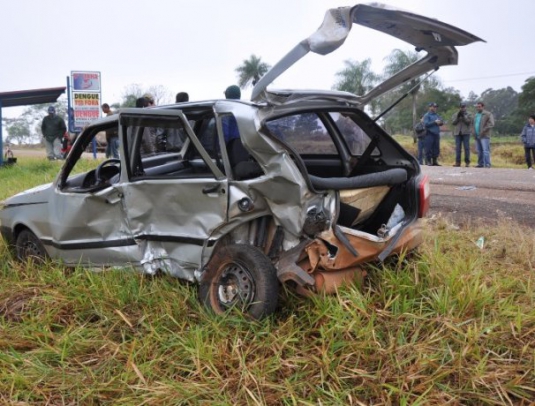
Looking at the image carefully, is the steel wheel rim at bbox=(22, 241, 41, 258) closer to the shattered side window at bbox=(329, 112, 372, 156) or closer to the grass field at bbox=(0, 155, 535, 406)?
the grass field at bbox=(0, 155, 535, 406)

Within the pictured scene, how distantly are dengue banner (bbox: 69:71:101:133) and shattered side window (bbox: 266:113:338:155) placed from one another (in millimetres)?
12170

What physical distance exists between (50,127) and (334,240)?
13.9 m

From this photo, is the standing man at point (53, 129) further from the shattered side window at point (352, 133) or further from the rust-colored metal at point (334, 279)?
the rust-colored metal at point (334, 279)

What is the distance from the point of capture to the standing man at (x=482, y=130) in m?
12.9

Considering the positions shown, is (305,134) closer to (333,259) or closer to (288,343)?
(333,259)

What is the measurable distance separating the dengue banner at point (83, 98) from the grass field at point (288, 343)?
39.2 ft

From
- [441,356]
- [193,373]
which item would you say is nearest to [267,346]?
[193,373]

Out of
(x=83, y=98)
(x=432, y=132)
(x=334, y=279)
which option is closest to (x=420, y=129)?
(x=432, y=132)

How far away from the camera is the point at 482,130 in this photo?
13.0m

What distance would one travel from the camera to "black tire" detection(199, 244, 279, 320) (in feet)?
11.3

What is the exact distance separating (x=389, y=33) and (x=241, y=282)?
2.08 m

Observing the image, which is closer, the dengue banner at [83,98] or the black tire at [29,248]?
the black tire at [29,248]

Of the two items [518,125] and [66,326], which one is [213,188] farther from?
[518,125]

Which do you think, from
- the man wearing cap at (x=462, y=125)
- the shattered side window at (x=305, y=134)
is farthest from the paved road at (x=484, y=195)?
the shattered side window at (x=305, y=134)
